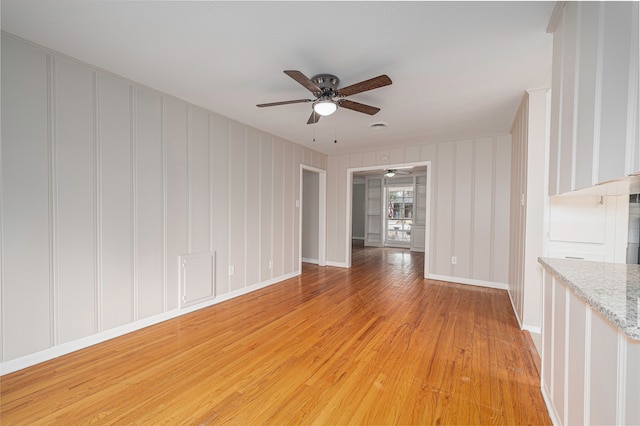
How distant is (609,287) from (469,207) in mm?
3733

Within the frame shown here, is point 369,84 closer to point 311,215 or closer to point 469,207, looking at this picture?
point 469,207

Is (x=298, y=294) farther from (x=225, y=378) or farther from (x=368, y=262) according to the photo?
(x=368, y=262)

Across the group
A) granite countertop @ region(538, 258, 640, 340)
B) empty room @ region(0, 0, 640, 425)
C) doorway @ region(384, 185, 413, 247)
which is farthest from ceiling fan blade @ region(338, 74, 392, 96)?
doorway @ region(384, 185, 413, 247)

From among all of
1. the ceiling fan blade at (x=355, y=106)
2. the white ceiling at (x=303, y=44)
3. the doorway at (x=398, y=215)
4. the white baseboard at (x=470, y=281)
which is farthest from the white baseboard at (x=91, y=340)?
the doorway at (x=398, y=215)

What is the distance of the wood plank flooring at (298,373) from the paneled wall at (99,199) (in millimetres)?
383

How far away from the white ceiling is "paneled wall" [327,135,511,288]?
1.41 metres

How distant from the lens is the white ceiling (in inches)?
67.0

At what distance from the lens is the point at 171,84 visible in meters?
2.74

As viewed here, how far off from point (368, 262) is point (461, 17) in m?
5.29

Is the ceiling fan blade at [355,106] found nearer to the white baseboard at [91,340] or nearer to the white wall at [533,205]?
the white wall at [533,205]

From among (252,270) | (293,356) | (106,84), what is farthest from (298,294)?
(106,84)

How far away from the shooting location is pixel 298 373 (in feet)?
6.66

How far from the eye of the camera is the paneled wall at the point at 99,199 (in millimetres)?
2033

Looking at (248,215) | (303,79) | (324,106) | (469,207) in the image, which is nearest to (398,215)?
(469,207)
